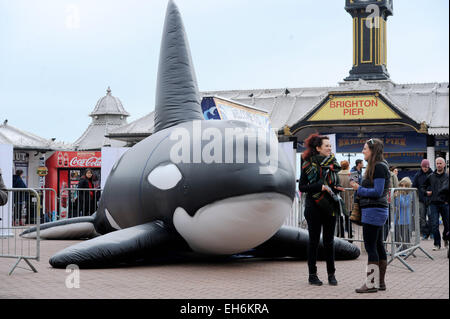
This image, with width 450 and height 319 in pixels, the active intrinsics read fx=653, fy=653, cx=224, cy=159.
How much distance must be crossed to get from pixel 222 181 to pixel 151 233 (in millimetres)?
1385

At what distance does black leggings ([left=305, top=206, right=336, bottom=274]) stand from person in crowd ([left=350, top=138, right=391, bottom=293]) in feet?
1.67

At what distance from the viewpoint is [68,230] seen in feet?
44.7

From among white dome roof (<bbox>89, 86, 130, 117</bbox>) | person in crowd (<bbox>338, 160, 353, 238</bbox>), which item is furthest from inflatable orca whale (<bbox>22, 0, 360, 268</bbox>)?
white dome roof (<bbox>89, 86, 130, 117</bbox>)

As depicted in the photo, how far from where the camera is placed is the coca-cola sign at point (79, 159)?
88.2ft

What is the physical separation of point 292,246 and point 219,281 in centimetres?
242

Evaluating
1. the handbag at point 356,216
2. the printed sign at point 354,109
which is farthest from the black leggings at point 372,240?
the printed sign at point 354,109

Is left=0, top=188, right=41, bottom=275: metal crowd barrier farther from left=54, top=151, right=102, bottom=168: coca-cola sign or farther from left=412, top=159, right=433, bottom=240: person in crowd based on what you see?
left=54, top=151, right=102, bottom=168: coca-cola sign

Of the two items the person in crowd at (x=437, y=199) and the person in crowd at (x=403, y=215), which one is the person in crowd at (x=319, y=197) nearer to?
the person in crowd at (x=403, y=215)

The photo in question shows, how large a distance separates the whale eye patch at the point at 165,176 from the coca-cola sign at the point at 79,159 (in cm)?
1765

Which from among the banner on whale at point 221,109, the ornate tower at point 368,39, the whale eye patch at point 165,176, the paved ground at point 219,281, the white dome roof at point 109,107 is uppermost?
the ornate tower at point 368,39

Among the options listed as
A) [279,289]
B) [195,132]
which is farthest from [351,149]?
[279,289]

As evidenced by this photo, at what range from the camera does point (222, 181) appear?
29.0 feet
